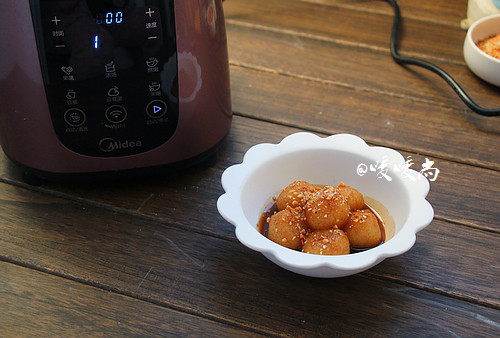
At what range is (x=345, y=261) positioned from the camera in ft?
1.37

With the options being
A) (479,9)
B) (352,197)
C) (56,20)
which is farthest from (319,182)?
(479,9)

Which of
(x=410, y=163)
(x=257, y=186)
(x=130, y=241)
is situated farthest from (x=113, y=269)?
(x=410, y=163)

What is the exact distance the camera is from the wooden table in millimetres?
450

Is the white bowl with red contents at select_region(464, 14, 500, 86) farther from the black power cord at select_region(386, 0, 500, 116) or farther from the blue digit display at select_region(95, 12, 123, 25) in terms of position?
the blue digit display at select_region(95, 12, 123, 25)

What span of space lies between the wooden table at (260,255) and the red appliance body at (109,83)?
0.05 metres

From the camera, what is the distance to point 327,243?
0.45 metres

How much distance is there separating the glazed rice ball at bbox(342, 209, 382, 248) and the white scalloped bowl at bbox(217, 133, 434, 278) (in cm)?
2

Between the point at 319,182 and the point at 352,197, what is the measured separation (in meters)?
0.06

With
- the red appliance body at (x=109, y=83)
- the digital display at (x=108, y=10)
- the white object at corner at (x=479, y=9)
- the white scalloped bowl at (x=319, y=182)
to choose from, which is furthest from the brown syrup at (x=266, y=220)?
the white object at corner at (x=479, y=9)

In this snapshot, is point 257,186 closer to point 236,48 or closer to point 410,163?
point 410,163

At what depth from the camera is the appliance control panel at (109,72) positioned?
0.49 meters

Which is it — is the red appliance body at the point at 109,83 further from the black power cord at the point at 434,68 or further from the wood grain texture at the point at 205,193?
the black power cord at the point at 434,68

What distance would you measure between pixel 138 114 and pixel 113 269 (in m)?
0.15

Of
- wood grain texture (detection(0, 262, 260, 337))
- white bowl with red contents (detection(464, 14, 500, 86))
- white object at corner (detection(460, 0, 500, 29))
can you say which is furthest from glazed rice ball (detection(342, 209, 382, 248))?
white object at corner (detection(460, 0, 500, 29))
